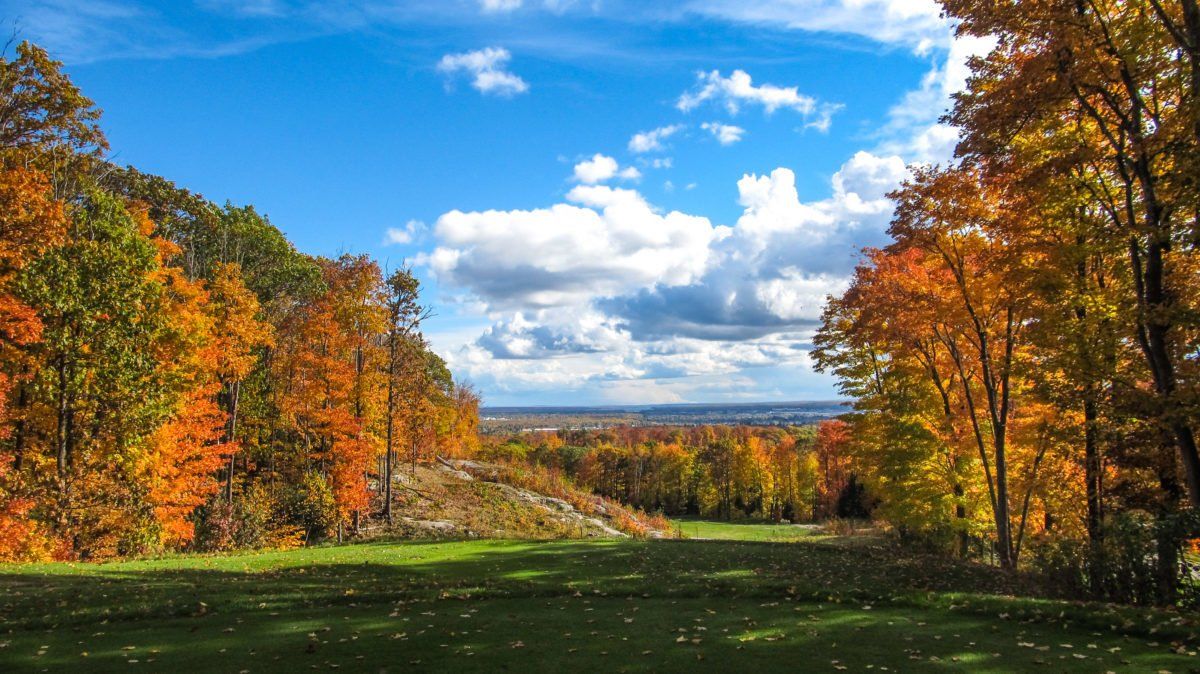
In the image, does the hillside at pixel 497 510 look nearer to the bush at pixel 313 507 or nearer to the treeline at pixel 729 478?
the bush at pixel 313 507

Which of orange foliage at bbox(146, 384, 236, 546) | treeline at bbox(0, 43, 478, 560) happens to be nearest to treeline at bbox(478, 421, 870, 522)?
treeline at bbox(0, 43, 478, 560)

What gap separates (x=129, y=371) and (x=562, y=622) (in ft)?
66.1

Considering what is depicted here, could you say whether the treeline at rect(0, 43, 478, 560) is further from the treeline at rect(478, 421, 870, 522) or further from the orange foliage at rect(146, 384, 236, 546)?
the treeline at rect(478, 421, 870, 522)

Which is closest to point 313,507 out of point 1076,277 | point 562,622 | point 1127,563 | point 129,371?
point 129,371

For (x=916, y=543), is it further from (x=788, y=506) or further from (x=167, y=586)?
(x=788, y=506)

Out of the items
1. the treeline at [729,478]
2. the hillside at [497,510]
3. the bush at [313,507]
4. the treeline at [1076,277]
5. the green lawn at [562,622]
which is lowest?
the treeline at [729,478]

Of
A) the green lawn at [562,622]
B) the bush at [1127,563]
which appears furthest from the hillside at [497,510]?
the bush at [1127,563]

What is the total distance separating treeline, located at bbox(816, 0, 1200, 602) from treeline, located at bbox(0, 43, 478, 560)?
21.6m

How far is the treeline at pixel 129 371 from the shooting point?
57.2ft

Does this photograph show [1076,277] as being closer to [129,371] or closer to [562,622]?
[562,622]

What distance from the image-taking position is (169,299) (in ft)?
78.0

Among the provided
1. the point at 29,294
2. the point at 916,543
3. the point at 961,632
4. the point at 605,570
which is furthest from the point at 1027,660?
the point at 29,294

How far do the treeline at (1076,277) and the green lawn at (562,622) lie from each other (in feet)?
10.9

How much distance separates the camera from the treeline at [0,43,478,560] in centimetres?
1744
